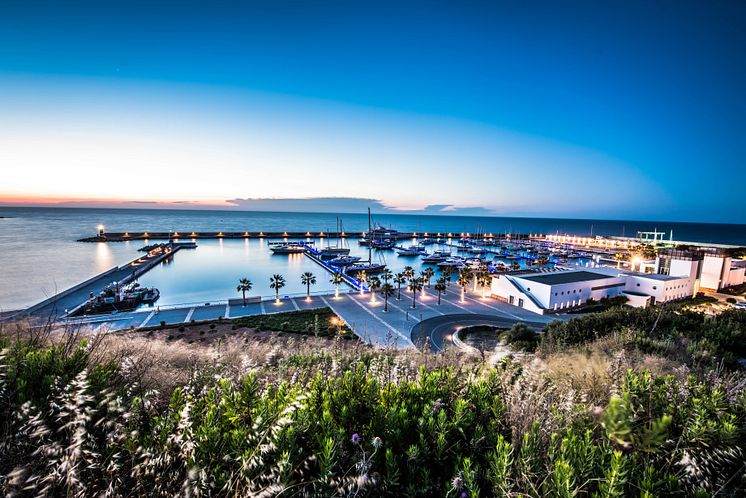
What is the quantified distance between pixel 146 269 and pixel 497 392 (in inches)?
2908

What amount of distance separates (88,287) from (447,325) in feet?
165

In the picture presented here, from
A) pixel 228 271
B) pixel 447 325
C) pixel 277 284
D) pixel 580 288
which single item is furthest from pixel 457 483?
pixel 228 271

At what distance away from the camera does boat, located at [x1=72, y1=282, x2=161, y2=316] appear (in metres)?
36.4

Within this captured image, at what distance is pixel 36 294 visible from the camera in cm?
4438

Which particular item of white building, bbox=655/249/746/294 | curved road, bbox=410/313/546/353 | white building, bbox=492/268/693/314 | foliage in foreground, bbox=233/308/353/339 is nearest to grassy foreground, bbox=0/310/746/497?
curved road, bbox=410/313/546/353

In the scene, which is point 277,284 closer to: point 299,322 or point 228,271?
point 299,322

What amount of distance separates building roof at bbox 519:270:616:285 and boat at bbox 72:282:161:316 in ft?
155

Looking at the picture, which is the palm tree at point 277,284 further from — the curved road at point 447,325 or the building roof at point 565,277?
the building roof at point 565,277

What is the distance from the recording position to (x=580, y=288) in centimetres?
3609

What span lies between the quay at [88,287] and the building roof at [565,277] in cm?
4242

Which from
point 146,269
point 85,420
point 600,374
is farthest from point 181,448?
point 146,269

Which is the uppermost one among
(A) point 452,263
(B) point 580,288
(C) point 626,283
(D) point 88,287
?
(B) point 580,288

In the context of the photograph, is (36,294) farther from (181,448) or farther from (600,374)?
(600,374)

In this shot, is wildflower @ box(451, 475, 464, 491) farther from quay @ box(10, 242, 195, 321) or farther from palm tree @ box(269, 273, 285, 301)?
palm tree @ box(269, 273, 285, 301)
